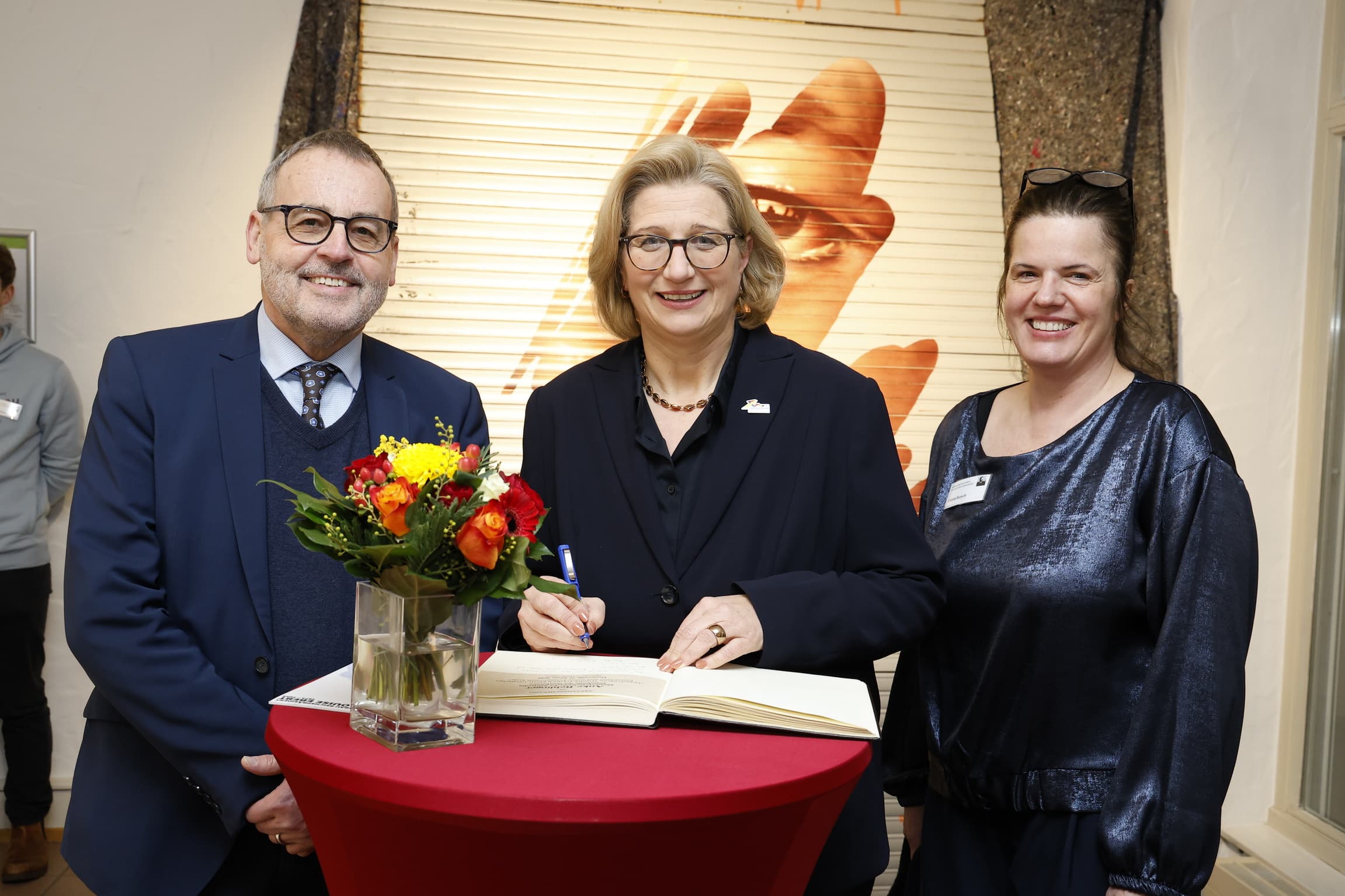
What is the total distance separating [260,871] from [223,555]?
560 mm

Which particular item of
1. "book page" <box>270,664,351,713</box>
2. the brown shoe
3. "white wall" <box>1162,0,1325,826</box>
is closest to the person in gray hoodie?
the brown shoe

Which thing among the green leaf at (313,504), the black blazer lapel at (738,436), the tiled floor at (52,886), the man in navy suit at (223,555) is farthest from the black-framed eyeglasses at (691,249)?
the tiled floor at (52,886)

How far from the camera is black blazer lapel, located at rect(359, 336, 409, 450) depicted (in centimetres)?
193

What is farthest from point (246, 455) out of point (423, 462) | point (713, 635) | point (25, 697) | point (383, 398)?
point (25, 697)

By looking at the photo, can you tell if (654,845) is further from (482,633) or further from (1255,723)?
(1255,723)

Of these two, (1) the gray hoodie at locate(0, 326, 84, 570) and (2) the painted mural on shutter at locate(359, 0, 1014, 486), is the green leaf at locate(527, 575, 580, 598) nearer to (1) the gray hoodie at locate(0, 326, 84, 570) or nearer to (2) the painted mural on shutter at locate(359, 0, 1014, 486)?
(2) the painted mural on shutter at locate(359, 0, 1014, 486)

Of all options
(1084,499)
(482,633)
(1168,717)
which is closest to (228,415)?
(482,633)

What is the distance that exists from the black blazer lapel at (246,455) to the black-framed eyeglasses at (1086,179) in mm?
1572

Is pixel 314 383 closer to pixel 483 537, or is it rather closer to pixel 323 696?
pixel 323 696

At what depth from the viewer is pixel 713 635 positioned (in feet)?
5.29

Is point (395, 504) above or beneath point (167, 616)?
above

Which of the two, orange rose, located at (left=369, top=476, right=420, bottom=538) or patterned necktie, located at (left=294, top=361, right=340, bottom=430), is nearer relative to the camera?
orange rose, located at (left=369, top=476, right=420, bottom=538)

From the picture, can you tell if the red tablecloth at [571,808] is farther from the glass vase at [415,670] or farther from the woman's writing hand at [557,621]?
the woman's writing hand at [557,621]

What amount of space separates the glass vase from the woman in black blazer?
40cm
